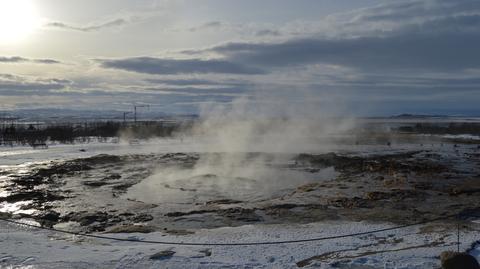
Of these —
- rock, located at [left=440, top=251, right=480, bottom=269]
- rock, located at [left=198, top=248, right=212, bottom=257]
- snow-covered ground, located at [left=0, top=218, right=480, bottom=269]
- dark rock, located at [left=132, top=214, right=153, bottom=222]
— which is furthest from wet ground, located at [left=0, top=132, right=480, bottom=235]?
rock, located at [left=440, top=251, right=480, bottom=269]

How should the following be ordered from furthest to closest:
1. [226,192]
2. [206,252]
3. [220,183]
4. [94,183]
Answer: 1. [94,183]
2. [220,183]
3. [226,192]
4. [206,252]

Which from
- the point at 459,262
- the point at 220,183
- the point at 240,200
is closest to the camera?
the point at 459,262

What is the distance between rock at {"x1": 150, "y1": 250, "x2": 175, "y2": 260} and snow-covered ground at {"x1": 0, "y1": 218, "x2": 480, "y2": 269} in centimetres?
7

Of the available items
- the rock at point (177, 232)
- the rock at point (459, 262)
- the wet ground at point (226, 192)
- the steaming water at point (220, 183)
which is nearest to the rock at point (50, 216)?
the wet ground at point (226, 192)

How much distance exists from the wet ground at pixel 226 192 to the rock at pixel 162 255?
5.78 ft

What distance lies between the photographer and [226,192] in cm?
1577

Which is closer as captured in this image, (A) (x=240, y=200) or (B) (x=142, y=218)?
(B) (x=142, y=218)

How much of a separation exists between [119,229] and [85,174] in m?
11.1

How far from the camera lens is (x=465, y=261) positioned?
696 centimetres

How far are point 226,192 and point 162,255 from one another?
24.8ft

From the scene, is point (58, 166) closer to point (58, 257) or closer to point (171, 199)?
point (171, 199)

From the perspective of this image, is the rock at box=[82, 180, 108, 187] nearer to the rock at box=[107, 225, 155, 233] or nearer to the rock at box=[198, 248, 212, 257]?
the rock at box=[107, 225, 155, 233]

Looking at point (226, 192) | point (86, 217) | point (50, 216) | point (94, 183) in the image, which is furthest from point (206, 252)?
point (94, 183)

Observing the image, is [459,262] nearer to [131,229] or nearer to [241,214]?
[241,214]
